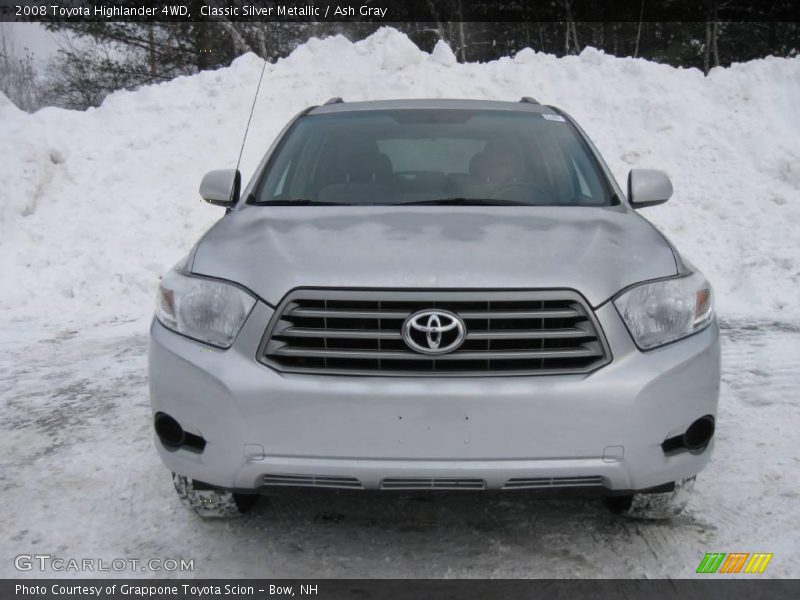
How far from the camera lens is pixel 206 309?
8.49 ft

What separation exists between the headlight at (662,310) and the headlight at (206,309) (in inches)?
48.0

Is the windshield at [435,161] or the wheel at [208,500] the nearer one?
the wheel at [208,500]

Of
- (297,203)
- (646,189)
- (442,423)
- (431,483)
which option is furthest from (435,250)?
(646,189)

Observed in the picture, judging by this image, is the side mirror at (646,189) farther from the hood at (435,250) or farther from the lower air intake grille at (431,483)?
the lower air intake grille at (431,483)

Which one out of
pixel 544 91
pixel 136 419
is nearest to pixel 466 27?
pixel 544 91

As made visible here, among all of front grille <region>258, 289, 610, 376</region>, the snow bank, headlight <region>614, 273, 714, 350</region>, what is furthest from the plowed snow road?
the snow bank

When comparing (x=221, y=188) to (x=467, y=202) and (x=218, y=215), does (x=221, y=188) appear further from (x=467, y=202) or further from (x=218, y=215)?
(x=218, y=215)

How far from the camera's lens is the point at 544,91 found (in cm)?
1265

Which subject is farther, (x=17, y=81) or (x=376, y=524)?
(x=17, y=81)

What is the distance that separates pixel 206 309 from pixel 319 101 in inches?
407

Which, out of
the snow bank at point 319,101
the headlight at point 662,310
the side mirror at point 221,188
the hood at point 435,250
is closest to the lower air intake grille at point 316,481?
the hood at point 435,250

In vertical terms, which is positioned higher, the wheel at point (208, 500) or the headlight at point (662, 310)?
the headlight at point (662, 310)

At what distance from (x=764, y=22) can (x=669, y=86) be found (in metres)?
14.6

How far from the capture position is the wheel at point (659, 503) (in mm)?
2926
